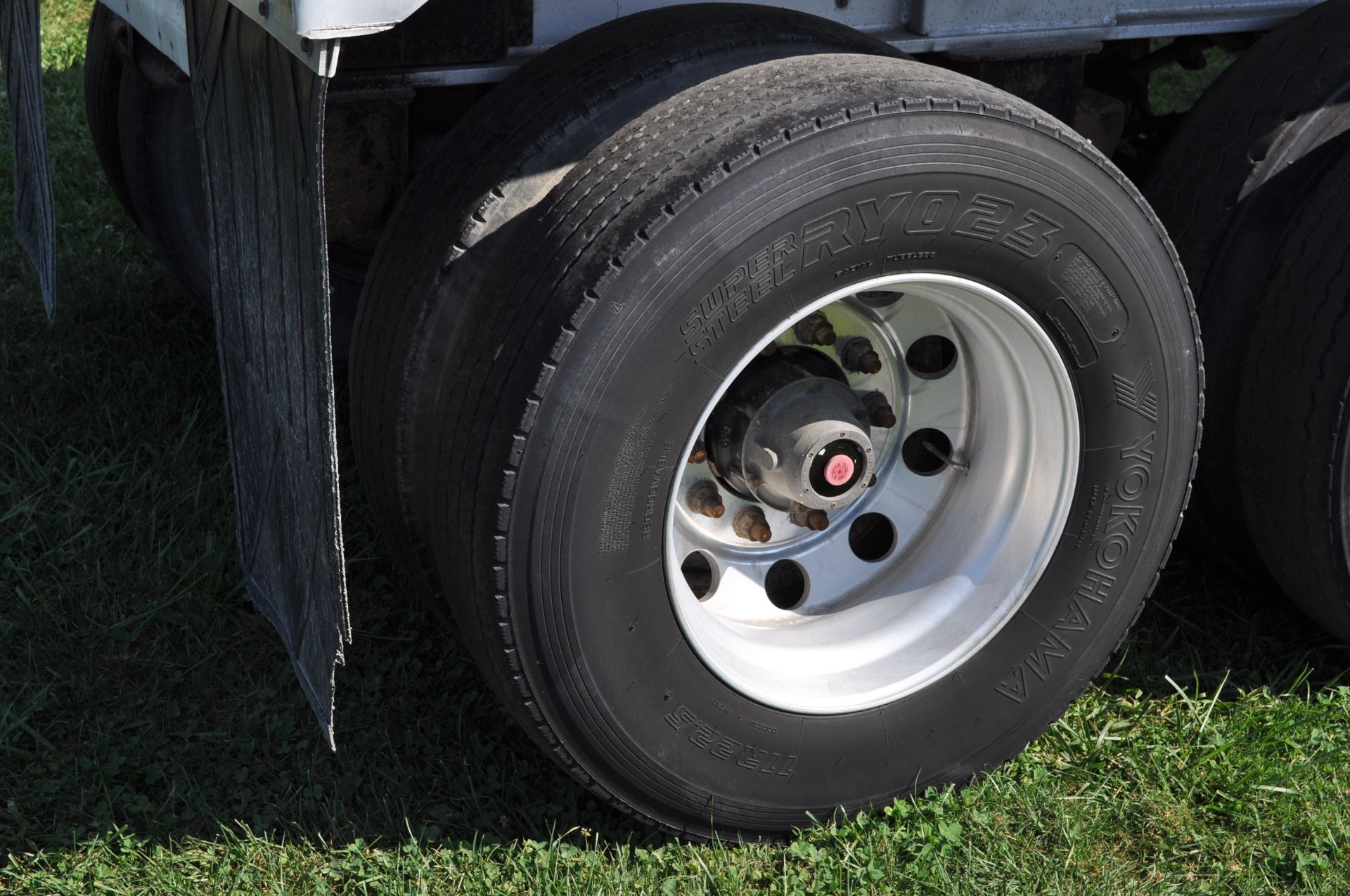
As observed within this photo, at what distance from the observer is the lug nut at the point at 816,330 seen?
244 cm

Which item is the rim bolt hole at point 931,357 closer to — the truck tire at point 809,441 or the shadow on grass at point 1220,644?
the truck tire at point 809,441

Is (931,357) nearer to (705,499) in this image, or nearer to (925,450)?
(925,450)

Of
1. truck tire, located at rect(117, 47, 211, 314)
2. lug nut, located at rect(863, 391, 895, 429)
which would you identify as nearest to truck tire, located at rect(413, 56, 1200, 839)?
lug nut, located at rect(863, 391, 895, 429)

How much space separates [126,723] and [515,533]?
3.77ft

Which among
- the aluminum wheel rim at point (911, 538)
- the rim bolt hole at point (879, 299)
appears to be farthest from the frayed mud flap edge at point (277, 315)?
the rim bolt hole at point (879, 299)

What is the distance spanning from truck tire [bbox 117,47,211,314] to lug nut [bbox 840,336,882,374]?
6.60 ft

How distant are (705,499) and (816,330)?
1.23 ft

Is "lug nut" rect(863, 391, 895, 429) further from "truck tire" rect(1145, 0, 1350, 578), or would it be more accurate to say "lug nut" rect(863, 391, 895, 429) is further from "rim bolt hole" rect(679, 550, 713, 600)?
"truck tire" rect(1145, 0, 1350, 578)

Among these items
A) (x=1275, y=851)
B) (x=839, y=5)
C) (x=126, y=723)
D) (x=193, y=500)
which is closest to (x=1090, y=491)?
(x=1275, y=851)

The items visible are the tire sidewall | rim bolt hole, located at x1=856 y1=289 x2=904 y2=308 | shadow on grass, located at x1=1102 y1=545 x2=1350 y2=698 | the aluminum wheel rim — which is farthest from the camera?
shadow on grass, located at x1=1102 y1=545 x2=1350 y2=698

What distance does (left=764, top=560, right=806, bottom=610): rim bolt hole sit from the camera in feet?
8.39

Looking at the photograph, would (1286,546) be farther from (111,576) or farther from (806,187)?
(111,576)

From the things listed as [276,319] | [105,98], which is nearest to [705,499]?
[276,319]

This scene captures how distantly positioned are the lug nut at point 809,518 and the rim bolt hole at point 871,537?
0.35ft
